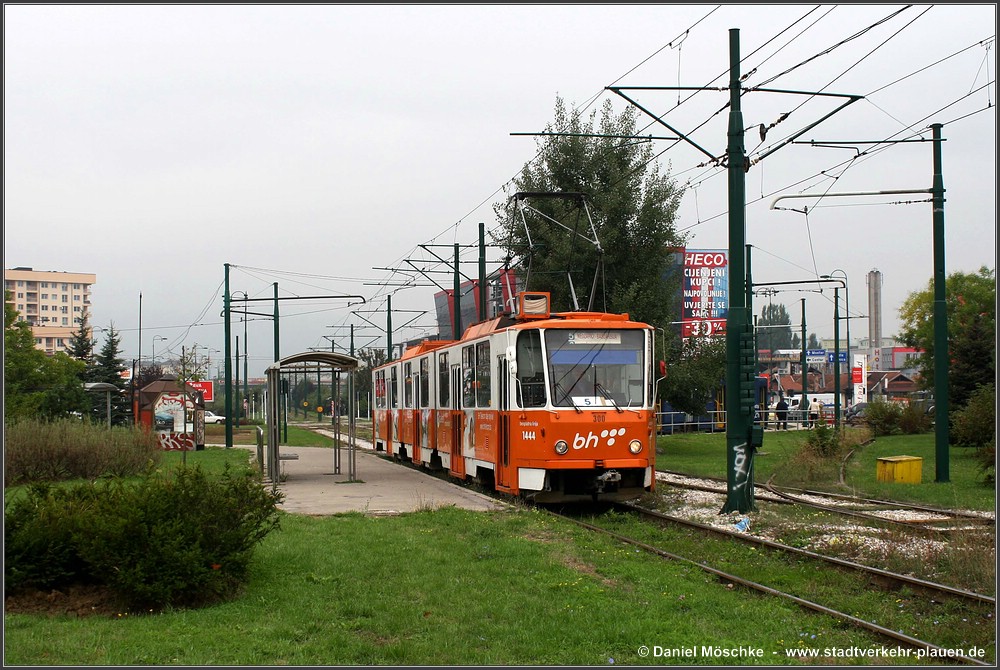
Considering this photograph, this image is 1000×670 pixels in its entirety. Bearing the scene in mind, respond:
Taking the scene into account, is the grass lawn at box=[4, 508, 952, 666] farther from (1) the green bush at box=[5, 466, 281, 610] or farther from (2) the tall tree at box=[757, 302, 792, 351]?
(2) the tall tree at box=[757, 302, 792, 351]

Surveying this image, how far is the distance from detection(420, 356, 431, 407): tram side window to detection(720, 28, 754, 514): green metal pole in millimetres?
10846

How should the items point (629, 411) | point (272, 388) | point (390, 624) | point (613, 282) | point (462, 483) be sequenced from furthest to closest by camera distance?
point (613, 282), point (462, 483), point (272, 388), point (629, 411), point (390, 624)

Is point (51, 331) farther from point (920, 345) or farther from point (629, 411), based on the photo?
point (629, 411)

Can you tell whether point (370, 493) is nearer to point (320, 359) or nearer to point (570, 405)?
point (320, 359)

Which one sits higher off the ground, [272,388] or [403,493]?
[272,388]

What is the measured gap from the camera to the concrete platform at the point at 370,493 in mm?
16969

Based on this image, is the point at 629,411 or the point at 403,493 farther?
the point at 403,493

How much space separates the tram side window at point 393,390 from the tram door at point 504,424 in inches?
552

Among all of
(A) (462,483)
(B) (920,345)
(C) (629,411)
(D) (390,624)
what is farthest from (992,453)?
(B) (920,345)

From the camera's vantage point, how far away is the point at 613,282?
106 ft

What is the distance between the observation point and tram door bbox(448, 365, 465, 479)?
21109mm

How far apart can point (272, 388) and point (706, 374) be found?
16.0m

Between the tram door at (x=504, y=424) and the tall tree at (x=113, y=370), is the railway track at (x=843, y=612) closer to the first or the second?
the tram door at (x=504, y=424)

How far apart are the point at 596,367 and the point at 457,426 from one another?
5949 mm
